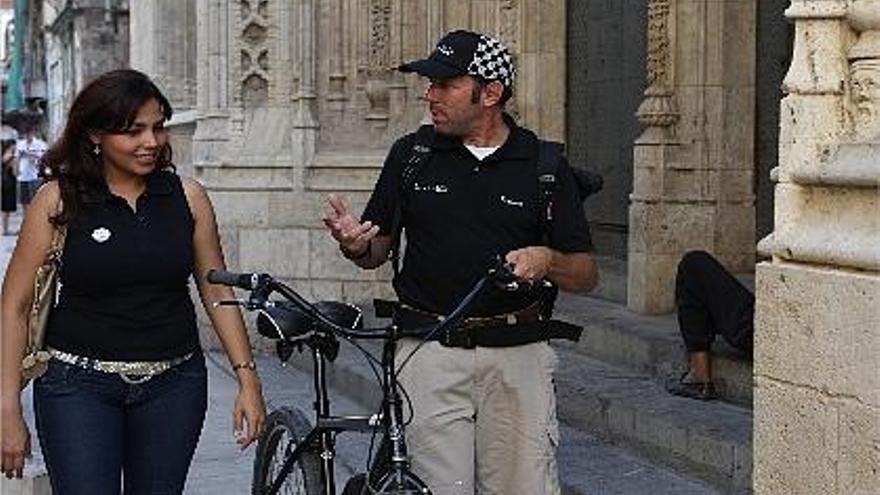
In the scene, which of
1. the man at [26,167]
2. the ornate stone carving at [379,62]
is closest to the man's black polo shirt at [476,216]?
the ornate stone carving at [379,62]

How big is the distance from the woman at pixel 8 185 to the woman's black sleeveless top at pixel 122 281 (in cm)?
1775

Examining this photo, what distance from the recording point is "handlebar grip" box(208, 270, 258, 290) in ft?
13.5

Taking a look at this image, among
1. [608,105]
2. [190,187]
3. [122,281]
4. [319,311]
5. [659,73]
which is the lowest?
[319,311]

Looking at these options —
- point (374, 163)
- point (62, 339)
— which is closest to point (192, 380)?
point (62, 339)

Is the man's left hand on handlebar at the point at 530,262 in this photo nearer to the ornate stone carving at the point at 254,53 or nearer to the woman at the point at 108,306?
the woman at the point at 108,306

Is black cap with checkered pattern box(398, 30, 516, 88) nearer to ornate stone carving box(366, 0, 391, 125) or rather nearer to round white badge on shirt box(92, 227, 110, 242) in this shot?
round white badge on shirt box(92, 227, 110, 242)

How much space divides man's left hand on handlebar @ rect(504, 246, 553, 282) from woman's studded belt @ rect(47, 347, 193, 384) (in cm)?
101

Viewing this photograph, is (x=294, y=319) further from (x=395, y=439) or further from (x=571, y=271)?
(x=571, y=271)

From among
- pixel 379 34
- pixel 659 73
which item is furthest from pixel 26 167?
pixel 659 73

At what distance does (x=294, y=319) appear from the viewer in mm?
4367

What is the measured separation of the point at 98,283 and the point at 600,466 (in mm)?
3263

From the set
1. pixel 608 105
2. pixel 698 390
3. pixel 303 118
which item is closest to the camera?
pixel 698 390

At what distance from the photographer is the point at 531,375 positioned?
4.37 metres

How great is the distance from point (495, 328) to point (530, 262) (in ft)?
1.20
